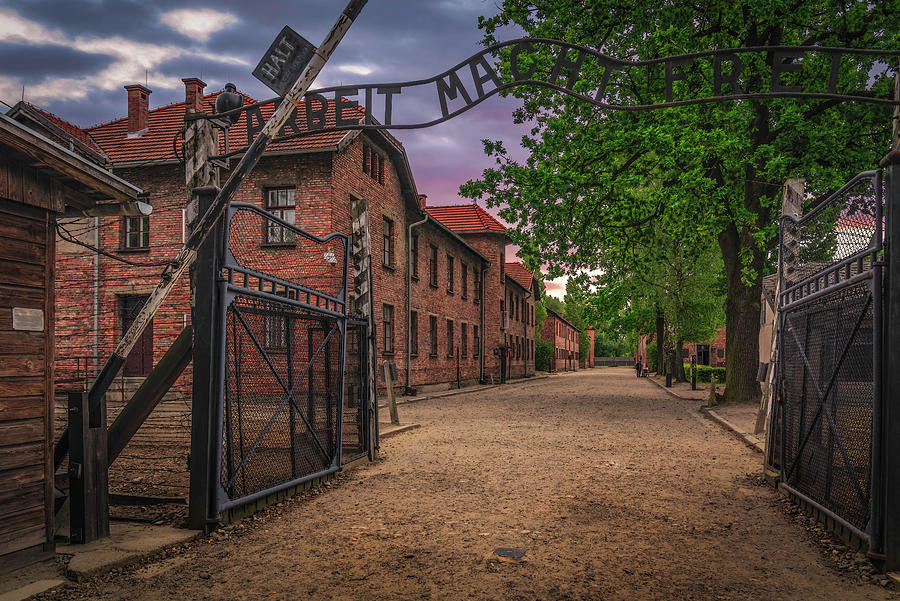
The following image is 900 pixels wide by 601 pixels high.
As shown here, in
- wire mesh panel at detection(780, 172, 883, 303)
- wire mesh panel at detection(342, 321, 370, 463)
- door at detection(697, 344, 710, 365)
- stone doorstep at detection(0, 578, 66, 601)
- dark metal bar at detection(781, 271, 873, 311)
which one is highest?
wire mesh panel at detection(780, 172, 883, 303)

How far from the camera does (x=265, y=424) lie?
6.86 metres

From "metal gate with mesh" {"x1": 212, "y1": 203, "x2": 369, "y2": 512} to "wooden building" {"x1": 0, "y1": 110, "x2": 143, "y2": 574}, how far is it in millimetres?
1303

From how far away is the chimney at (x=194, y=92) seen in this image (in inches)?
885

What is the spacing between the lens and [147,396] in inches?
241

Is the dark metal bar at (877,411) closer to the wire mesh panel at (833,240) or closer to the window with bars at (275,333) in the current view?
the wire mesh panel at (833,240)

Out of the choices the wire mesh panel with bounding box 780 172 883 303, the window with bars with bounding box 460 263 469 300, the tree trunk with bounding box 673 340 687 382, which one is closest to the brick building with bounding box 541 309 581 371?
the tree trunk with bounding box 673 340 687 382

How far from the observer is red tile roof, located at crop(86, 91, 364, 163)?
63.5 feet

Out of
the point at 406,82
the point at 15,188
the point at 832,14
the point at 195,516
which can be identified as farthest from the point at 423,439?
the point at 832,14

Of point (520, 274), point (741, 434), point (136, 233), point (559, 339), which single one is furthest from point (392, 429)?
point (559, 339)

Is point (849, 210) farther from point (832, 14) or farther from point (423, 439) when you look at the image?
point (832, 14)

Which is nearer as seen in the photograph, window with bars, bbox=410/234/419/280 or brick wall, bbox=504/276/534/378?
window with bars, bbox=410/234/419/280

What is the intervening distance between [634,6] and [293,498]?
14.8 meters

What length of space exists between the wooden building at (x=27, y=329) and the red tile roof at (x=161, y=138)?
13315 mm

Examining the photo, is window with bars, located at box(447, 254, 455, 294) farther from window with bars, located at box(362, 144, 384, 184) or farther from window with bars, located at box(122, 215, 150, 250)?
window with bars, located at box(122, 215, 150, 250)
